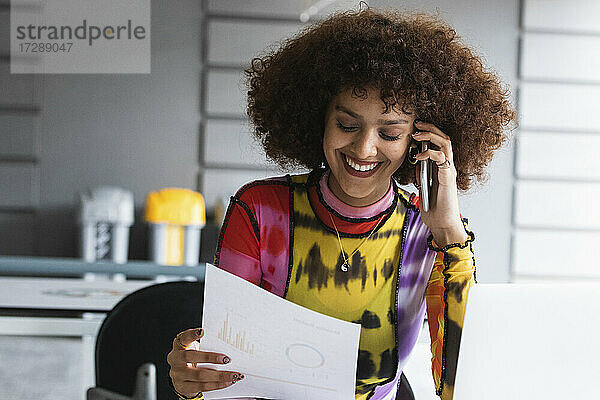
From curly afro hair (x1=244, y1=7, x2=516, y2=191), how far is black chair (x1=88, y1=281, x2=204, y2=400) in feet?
1.13

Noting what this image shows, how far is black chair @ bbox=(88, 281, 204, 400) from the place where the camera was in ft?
4.60

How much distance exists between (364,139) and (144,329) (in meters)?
0.64

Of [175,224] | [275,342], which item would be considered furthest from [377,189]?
[175,224]

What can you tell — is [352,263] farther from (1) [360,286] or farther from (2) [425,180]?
(2) [425,180]

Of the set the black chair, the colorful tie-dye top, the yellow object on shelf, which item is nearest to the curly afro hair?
the colorful tie-dye top

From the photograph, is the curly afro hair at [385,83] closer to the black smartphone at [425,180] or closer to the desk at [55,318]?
the black smartphone at [425,180]

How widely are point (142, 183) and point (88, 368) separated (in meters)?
2.43

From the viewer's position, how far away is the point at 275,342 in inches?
32.3

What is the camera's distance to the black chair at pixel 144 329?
140cm

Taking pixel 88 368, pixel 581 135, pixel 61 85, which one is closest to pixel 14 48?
pixel 61 85

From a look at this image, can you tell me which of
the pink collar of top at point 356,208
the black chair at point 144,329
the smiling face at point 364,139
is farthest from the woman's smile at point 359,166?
the black chair at point 144,329

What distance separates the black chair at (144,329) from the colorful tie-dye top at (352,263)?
29cm

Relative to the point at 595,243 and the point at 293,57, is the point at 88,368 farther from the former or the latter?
the point at 595,243

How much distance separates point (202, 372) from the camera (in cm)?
90
